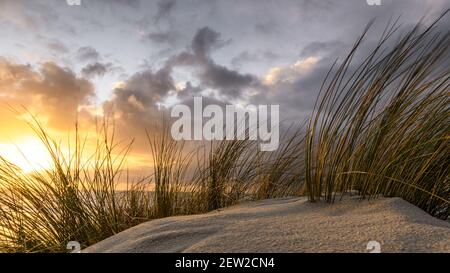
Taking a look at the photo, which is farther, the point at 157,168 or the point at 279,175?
the point at 279,175

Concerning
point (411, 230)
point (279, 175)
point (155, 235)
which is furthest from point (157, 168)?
point (411, 230)

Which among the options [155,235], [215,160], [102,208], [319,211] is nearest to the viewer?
[155,235]

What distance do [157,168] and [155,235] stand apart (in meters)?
1.67

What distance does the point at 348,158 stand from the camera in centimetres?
250

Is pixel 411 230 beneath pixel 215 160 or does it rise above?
beneath

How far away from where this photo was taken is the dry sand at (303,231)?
5.49ft

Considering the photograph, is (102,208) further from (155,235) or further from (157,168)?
(155,235)

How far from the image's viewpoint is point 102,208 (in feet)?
11.0

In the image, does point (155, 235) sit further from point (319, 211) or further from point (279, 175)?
point (279, 175)

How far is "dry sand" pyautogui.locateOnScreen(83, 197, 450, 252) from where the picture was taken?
1.67 metres

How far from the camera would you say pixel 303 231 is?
1874 millimetres
